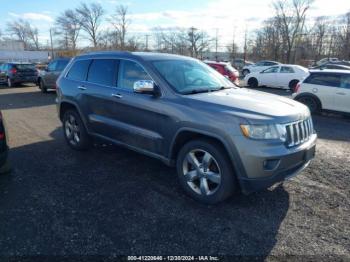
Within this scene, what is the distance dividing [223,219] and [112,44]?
74.0 meters

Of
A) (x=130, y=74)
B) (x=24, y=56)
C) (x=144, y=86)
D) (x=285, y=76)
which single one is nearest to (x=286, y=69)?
(x=285, y=76)

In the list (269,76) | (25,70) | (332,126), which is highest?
(25,70)

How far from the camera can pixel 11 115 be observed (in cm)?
998

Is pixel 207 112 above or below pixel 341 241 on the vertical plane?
above

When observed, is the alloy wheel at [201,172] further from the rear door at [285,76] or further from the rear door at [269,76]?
the rear door at [269,76]

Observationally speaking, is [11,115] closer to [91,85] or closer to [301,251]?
[91,85]

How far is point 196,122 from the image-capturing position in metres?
3.79

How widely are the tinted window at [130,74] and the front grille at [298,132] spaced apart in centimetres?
203

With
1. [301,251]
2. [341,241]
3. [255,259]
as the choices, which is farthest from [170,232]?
[341,241]

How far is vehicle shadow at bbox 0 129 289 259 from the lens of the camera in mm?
3115

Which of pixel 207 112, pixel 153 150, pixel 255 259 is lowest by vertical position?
Result: pixel 255 259

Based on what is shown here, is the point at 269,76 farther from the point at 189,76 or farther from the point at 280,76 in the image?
the point at 189,76

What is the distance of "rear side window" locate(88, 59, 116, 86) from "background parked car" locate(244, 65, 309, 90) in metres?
14.7

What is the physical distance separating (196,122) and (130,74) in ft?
5.05
